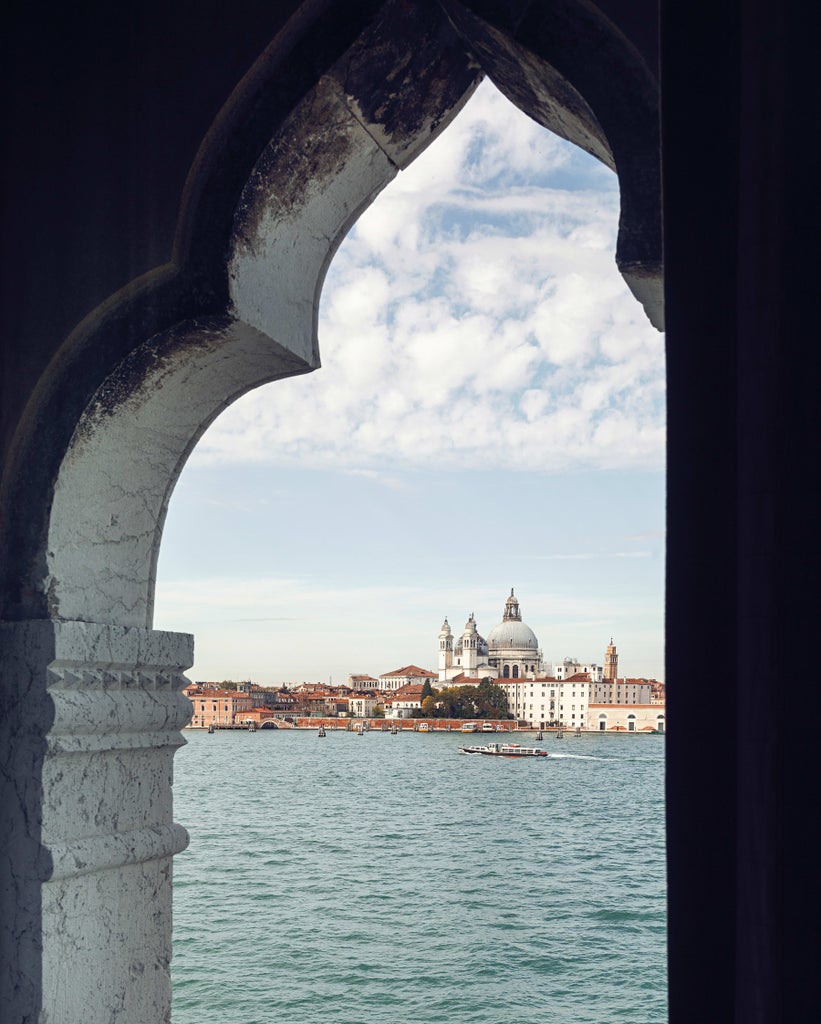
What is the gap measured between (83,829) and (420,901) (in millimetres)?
23046

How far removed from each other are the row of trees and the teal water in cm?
1490

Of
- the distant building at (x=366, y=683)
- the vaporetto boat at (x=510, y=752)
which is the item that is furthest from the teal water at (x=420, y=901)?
the distant building at (x=366, y=683)

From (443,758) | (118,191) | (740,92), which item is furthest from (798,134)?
(443,758)

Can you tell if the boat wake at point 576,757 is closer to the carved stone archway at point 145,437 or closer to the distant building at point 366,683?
the distant building at point 366,683

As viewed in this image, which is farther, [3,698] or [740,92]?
[3,698]

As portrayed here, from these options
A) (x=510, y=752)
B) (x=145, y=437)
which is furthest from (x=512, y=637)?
(x=145, y=437)

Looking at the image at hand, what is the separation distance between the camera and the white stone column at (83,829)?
1.36 m

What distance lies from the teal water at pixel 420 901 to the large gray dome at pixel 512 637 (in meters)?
18.8

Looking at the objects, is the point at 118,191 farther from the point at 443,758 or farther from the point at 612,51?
the point at 443,758

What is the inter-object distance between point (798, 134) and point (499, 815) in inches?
1392

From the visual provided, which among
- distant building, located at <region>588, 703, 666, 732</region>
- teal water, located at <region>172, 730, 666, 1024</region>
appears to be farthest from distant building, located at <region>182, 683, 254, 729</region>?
distant building, located at <region>588, 703, 666, 732</region>

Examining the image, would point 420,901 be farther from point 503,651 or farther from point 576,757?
point 503,651

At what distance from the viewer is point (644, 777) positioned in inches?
1757

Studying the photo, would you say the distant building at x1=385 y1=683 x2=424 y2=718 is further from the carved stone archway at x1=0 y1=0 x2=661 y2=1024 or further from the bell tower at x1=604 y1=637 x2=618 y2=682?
the carved stone archway at x1=0 y1=0 x2=661 y2=1024
